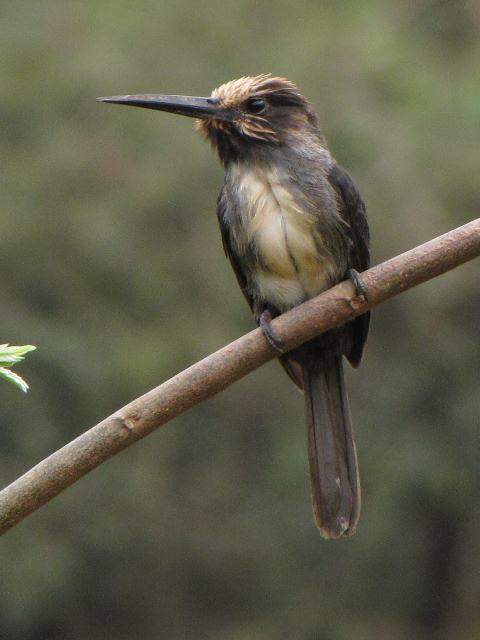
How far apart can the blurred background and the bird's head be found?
2149 mm

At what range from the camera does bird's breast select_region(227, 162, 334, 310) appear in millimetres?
A: 3912

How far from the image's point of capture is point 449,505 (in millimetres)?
6852

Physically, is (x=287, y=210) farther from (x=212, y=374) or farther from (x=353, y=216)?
(x=212, y=374)

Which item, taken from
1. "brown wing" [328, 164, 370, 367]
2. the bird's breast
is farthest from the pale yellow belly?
"brown wing" [328, 164, 370, 367]

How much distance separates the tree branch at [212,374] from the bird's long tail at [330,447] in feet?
2.49

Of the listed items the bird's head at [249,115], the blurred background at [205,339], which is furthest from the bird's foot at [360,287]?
the blurred background at [205,339]

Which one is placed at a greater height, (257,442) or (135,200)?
(135,200)

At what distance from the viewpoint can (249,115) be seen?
4.02 meters

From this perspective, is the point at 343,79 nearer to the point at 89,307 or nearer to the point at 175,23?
the point at 175,23

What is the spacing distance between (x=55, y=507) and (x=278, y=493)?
1257 millimetres

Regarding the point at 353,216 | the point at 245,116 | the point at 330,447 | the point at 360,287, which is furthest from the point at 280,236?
the point at 360,287

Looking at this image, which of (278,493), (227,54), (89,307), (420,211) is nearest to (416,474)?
(278,493)

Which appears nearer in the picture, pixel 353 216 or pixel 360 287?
pixel 360 287

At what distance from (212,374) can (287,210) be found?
132 cm
